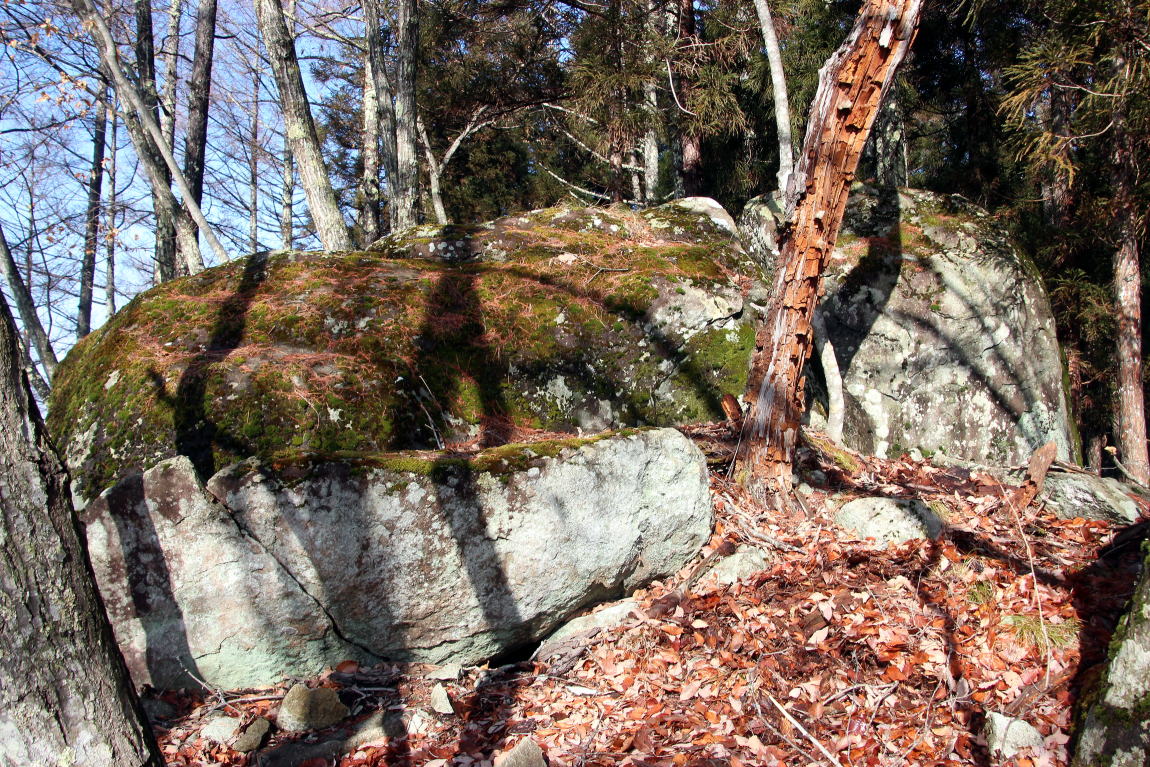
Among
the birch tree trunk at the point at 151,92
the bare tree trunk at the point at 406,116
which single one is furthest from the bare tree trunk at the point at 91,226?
the bare tree trunk at the point at 406,116

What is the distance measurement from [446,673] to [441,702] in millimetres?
290

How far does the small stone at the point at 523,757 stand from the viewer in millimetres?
2853

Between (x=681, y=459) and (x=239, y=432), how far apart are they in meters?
3.22

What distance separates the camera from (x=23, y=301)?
928 cm

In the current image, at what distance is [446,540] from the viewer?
12.0 ft

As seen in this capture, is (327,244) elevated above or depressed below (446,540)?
above

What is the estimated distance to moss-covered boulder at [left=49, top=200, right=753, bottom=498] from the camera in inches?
187

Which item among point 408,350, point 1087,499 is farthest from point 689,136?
point 1087,499

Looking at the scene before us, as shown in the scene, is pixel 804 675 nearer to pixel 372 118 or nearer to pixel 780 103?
pixel 780 103

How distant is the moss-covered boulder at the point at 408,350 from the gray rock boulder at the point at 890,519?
178cm

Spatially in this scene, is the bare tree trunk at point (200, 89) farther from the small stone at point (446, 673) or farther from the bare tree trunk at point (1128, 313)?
the bare tree trunk at point (1128, 313)

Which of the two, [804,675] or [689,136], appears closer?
[804,675]

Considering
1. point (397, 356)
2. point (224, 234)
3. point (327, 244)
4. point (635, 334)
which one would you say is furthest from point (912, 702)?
point (224, 234)

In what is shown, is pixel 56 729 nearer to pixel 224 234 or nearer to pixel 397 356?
pixel 397 356
